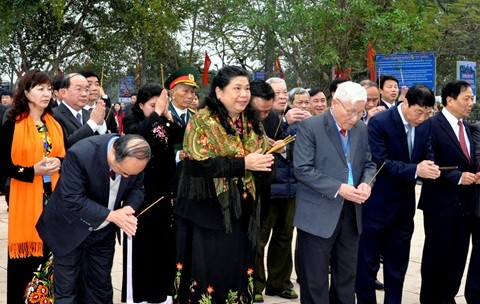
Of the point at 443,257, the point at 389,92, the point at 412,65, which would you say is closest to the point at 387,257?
the point at 443,257

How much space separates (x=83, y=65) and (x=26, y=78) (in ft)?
60.3

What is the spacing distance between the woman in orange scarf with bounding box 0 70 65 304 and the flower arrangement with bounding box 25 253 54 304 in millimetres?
50

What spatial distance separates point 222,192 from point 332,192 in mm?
706

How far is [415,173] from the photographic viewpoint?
5246 mm

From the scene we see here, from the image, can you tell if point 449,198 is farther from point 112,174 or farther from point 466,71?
point 466,71

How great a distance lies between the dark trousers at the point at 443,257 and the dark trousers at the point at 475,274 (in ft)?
0.23

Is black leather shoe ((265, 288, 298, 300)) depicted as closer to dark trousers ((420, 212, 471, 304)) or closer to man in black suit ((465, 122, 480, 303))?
dark trousers ((420, 212, 471, 304))

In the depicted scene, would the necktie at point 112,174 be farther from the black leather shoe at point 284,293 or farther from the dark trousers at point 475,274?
the dark trousers at point 475,274

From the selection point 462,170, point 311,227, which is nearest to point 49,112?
point 311,227

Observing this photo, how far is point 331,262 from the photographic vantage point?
485 cm

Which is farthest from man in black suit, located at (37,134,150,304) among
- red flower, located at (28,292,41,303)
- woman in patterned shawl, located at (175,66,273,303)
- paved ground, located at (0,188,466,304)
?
paved ground, located at (0,188,466,304)

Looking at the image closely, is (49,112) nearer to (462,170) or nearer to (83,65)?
(462,170)

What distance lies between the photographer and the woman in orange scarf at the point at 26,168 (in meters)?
4.91

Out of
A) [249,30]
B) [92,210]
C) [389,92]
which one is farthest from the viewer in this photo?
[249,30]
